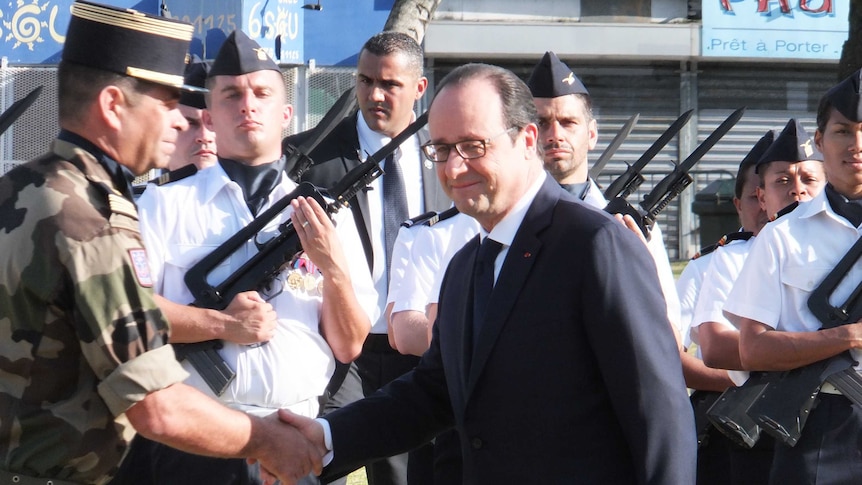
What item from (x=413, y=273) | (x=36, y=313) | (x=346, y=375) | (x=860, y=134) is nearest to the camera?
(x=36, y=313)

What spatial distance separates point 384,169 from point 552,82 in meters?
1.11

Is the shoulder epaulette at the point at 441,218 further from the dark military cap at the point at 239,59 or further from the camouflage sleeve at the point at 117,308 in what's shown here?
the camouflage sleeve at the point at 117,308

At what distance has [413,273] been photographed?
502cm

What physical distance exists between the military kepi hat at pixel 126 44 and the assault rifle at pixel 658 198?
2.01m

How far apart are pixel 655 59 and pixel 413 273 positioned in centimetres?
1756

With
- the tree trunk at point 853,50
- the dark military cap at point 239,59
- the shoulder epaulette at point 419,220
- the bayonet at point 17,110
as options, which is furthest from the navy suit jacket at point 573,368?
the tree trunk at point 853,50

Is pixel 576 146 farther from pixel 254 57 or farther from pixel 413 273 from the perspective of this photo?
pixel 254 57

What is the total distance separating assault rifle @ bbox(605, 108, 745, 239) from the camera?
4754 millimetres

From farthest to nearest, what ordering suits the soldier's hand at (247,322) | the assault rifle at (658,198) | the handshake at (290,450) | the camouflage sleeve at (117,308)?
1. the assault rifle at (658,198)
2. the soldier's hand at (247,322)
3. the handshake at (290,450)
4. the camouflage sleeve at (117,308)

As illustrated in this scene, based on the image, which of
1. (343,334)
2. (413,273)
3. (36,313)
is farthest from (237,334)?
(36,313)

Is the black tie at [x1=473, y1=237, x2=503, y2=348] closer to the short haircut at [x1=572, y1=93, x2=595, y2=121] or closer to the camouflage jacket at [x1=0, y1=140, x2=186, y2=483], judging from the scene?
the camouflage jacket at [x1=0, y1=140, x2=186, y2=483]

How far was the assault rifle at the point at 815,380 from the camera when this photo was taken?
14.2 ft

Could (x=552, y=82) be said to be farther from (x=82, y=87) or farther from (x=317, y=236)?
(x=82, y=87)

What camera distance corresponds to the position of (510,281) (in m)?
3.20
